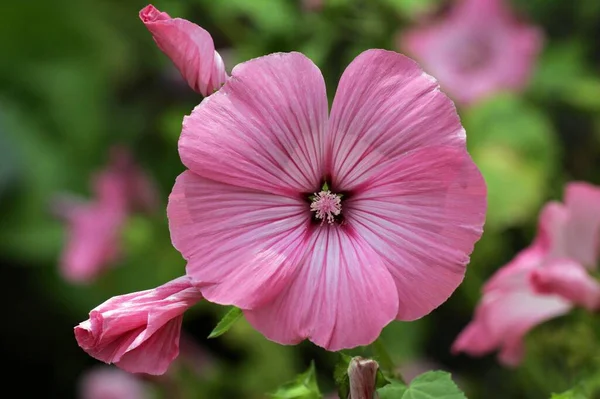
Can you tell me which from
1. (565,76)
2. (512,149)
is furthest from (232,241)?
(565,76)

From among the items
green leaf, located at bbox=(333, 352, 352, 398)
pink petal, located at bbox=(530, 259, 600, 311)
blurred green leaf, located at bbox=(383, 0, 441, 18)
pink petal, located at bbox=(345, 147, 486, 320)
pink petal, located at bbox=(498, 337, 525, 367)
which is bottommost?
pink petal, located at bbox=(498, 337, 525, 367)

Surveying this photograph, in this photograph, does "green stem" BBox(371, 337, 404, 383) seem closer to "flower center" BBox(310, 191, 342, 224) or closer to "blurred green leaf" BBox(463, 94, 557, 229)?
"flower center" BBox(310, 191, 342, 224)

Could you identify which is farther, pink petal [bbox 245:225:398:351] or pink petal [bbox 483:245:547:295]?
pink petal [bbox 483:245:547:295]

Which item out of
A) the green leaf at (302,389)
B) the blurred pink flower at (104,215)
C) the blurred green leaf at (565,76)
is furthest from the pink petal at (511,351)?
the blurred pink flower at (104,215)

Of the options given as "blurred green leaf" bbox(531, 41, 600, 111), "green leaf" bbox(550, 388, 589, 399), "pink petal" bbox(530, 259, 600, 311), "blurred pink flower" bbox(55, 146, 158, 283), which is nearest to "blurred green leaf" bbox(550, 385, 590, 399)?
"green leaf" bbox(550, 388, 589, 399)

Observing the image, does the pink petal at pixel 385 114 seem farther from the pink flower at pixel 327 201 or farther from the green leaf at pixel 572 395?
the green leaf at pixel 572 395

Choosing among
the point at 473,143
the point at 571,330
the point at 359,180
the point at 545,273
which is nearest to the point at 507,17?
the point at 473,143

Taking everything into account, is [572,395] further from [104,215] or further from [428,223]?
[104,215]
